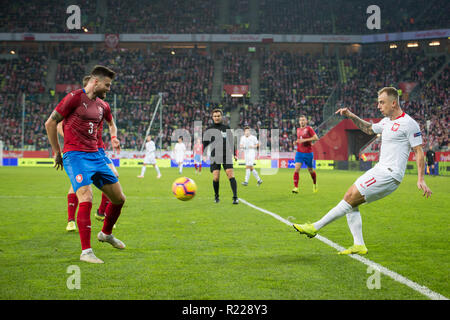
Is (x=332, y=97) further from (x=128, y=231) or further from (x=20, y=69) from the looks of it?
(x=128, y=231)

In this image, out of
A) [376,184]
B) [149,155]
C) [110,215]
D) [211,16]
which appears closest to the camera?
[376,184]

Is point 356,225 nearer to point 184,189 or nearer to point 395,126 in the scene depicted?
point 395,126

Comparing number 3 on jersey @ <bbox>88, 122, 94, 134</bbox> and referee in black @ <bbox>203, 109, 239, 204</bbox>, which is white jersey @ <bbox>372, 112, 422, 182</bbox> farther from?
referee in black @ <bbox>203, 109, 239, 204</bbox>

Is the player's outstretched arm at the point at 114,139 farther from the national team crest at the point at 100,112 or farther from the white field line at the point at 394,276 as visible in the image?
the white field line at the point at 394,276

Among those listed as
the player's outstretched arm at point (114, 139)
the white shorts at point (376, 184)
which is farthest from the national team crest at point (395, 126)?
the player's outstretched arm at point (114, 139)

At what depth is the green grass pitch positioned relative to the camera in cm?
431

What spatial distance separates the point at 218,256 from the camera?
5840 mm

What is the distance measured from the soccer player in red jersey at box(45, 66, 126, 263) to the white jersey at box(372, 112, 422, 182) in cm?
358

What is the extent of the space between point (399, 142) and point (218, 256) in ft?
9.30

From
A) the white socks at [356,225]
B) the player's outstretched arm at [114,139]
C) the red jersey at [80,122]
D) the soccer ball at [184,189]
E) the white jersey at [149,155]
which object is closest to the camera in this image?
the red jersey at [80,122]

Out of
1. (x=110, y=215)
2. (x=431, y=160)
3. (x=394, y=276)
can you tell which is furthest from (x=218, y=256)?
(x=431, y=160)

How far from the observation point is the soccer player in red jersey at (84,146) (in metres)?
5.52

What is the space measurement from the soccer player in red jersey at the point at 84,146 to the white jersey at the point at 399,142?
3581mm

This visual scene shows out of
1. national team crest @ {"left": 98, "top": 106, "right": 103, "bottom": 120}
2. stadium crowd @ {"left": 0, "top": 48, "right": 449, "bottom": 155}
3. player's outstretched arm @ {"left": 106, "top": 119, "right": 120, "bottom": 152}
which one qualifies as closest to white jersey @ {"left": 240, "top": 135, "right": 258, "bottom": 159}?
player's outstretched arm @ {"left": 106, "top": 119, "right": 120, "bottom": 152}
